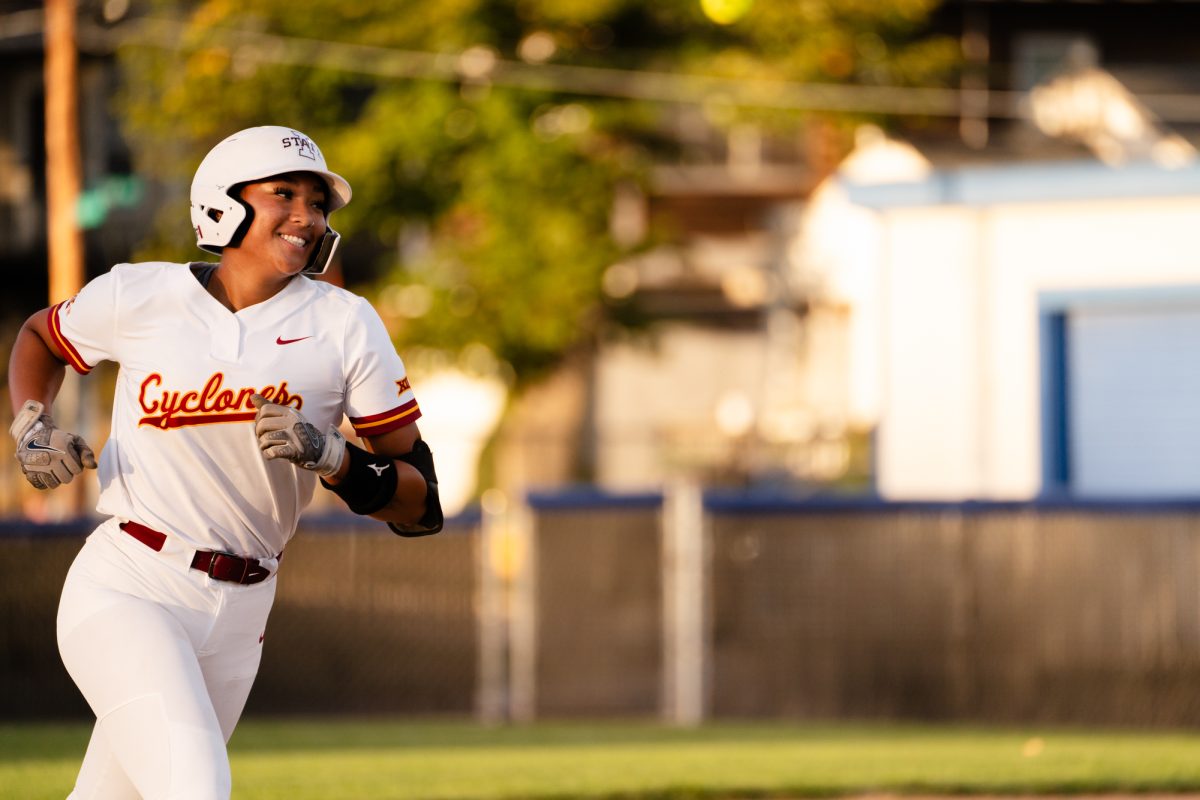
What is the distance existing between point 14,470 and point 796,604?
57.2ft

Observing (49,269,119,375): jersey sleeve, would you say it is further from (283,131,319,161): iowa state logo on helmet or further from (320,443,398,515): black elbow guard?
(320,443,398,515): black elbow guard

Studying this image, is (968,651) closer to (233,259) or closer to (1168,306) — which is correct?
(1168,306)

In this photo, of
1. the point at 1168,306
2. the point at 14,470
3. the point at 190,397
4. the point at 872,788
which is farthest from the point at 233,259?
the point at 14,470

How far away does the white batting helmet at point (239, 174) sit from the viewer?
525cm

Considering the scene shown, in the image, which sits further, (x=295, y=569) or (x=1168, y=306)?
(x=1168, y=306)

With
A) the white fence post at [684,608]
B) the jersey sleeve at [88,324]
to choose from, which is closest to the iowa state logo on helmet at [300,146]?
the jersey sleeve at [88,324]

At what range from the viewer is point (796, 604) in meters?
15.0

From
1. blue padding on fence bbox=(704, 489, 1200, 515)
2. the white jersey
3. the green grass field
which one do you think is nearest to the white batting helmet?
the white jersey

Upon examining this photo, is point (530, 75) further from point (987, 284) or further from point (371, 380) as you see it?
point (371, 380)

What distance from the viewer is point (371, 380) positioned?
530 cm

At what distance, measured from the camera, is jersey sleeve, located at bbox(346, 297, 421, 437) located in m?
5.30

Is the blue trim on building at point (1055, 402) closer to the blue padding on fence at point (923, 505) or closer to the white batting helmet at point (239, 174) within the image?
the blue padding on fence at point (923, 505)

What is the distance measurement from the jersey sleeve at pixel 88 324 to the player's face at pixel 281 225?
1.30ft

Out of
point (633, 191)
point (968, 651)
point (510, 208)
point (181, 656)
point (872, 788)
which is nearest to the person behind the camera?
point (181, 656)
